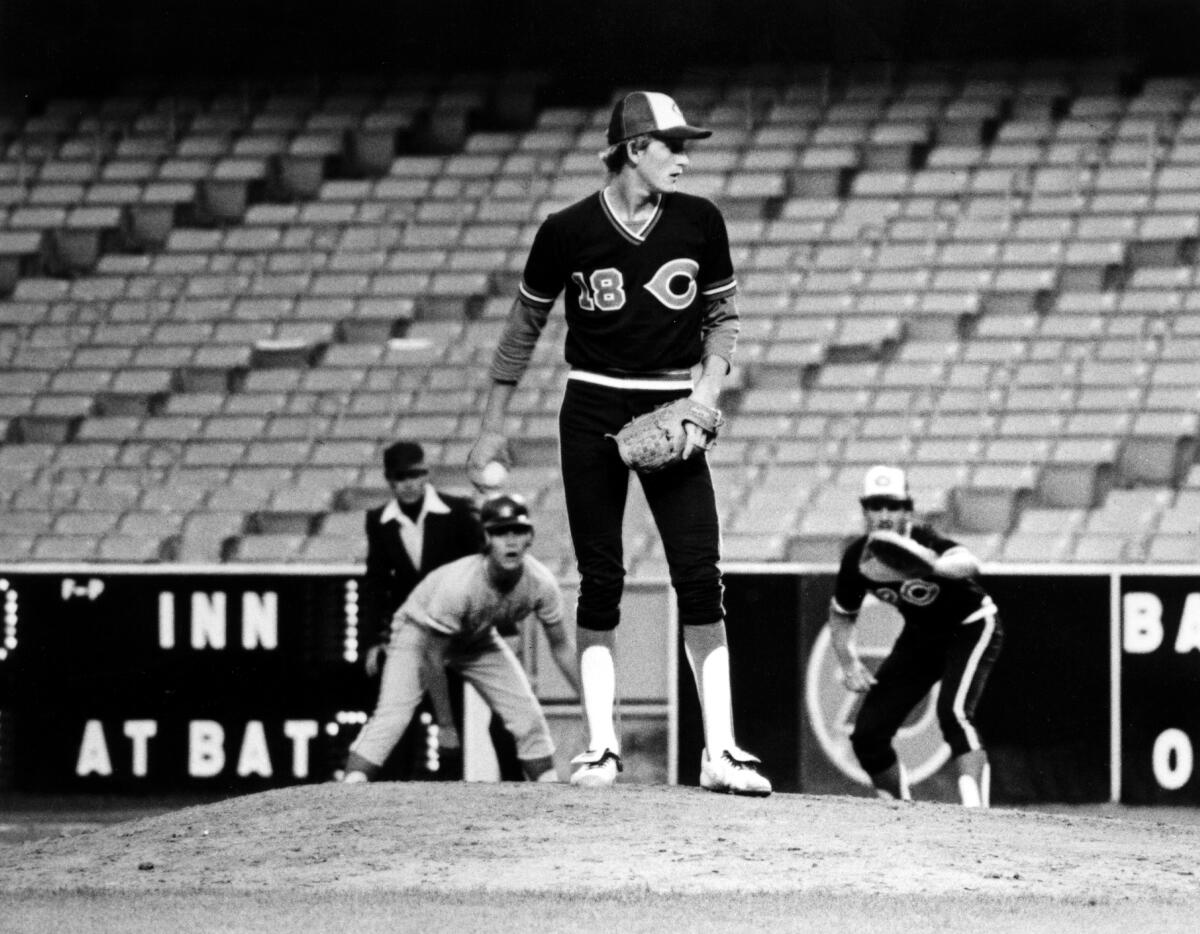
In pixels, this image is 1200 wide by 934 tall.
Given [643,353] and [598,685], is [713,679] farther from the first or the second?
[643,353]

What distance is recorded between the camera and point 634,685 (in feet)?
37.8

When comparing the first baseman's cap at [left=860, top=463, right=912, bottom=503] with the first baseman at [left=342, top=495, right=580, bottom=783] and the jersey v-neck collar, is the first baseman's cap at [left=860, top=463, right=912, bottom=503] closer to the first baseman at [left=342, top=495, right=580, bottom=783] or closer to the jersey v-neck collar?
the first baseman at [left=342, top=495, right=580, bottom=783]

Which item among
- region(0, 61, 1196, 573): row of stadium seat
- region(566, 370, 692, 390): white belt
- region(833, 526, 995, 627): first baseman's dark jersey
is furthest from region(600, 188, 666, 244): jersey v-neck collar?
region(0, 61, 1196, 573): row of stadium seat

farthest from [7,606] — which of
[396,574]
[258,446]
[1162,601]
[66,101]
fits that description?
[66,101]

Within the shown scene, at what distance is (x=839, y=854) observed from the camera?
624 cm

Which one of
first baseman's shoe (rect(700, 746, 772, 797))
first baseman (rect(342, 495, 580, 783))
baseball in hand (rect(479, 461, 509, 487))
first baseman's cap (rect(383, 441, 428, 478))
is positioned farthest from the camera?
first baseman's cap (rect(383, 441, 428, 478))

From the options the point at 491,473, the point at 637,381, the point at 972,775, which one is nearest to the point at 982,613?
the point at 972,775

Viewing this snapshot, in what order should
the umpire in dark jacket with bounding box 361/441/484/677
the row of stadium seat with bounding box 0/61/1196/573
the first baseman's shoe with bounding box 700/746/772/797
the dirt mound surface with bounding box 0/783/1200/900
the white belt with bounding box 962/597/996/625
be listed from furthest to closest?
1. the row of stadium seat with bounding box 0/61/1196/573
2. the umpire in dark jacket with bounding box 361/441/484/677
3. the white belt with bounding box 962/597/996/625
4. the first baseman's shoe with bounding box 700/746/772/797
5. the dirt mound surface with bounding box 0/783/1200/900

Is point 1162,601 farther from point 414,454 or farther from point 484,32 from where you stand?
point 484,32

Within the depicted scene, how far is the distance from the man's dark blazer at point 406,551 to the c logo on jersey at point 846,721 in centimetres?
206

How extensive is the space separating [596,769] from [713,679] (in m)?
0.51

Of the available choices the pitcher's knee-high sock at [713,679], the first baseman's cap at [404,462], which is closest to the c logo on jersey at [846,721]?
the first baseman's cap at [404,462]

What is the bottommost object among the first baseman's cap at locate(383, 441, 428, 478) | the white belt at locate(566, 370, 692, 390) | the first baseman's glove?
the first baseman's glove

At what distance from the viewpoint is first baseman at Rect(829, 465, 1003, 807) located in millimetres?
9625
